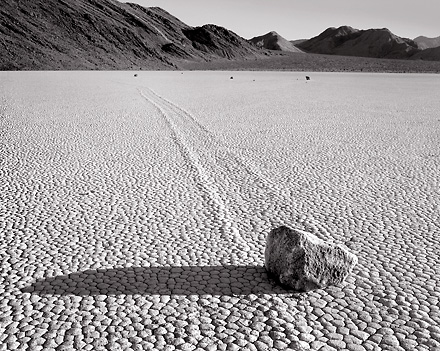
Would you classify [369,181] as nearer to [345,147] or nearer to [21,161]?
[345,147]

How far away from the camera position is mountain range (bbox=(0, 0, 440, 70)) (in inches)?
2682

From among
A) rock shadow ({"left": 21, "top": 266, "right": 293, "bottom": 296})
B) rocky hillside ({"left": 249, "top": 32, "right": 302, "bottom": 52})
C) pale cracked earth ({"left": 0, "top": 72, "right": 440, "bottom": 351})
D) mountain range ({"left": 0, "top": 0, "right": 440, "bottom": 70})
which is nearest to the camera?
pale cracked earth ({"left": 0, "top": 72, "right": 440, "bottom": 351})

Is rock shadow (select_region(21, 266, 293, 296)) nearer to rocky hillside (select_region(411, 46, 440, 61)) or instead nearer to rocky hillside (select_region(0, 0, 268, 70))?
rocky hillside (select_region(0, 0, 268, 70))

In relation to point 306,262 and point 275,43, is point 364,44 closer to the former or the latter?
point 275,43

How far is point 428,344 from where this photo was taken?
3.58m

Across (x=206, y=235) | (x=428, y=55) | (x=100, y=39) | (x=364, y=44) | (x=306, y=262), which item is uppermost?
(x=364, y=44)

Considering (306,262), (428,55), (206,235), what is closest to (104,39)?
(206,235)

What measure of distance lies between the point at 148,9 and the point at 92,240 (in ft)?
364

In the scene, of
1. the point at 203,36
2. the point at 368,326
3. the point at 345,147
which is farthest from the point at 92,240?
the point at 203,36

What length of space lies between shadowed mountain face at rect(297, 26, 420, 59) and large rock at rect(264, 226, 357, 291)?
155678 millimetres

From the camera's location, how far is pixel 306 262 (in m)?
4.30

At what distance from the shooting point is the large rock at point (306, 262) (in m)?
4.31

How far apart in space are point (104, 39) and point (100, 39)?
0.89m

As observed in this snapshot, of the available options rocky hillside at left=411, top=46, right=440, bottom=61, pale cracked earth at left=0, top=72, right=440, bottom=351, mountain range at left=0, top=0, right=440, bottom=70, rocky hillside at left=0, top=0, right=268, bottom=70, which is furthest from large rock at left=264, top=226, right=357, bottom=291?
rocky hillside at left=411, top=46, right=440, bottom=61
